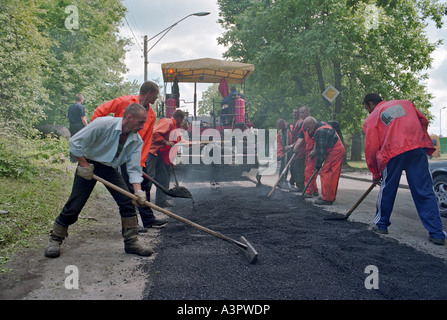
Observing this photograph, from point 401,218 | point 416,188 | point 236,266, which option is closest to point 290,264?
point 236,266

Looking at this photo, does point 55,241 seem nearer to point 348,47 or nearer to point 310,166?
point 310,166

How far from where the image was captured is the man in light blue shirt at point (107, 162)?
3270 millimetres

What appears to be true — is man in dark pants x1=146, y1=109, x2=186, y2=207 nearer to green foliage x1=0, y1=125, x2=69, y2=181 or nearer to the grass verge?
the grass verge

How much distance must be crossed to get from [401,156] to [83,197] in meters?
3.68

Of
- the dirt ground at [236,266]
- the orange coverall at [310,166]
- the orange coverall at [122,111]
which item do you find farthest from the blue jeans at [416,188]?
the orange coverall at [122,111]

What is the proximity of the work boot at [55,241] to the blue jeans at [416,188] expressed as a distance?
145 inches

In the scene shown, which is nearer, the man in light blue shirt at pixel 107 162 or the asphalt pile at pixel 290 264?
the asphalt pile at pixel 290 264

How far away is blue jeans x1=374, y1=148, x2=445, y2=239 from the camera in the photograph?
3833mm

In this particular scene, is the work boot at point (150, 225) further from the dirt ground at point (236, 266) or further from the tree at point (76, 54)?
the tree at point (76, 54)

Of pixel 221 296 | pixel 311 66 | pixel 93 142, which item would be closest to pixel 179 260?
pixel 221 296

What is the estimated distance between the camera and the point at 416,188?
13.0 ft

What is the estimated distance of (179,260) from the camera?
3174mm

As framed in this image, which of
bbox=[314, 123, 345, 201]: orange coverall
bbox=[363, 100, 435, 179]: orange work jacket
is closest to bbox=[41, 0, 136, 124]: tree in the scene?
bbox=[314, 123, 345, 201]: orange coverall

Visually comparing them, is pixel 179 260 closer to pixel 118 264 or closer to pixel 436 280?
pixel 118 264
